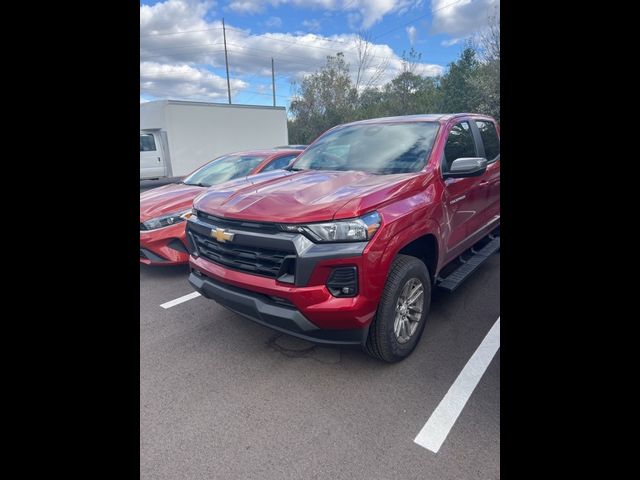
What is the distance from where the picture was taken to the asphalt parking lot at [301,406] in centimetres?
199

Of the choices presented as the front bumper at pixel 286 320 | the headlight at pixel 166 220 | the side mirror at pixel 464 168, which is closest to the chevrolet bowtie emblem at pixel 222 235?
the front bumper at pixel 286 320

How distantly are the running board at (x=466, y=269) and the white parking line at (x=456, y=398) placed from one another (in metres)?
0.53

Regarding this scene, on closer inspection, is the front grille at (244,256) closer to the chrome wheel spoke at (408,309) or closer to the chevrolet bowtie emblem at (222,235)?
the chevrolet bowtie emblem at (222,235)

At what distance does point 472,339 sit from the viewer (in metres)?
3.22

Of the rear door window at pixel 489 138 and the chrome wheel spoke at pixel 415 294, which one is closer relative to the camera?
the chrome wheel spoke at pixel 415 294

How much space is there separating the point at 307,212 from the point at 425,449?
154 cm

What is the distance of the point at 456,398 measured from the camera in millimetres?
2494

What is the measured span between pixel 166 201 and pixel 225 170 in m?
1.32

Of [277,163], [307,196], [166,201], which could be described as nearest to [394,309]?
[307,196]

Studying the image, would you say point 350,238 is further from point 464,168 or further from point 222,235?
point 464,168

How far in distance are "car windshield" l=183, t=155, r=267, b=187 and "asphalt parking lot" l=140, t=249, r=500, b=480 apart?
107 inches

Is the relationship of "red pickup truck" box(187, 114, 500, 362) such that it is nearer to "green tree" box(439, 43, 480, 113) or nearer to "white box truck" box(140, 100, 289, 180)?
"white box truck" box(140, 100, 289, 180)
